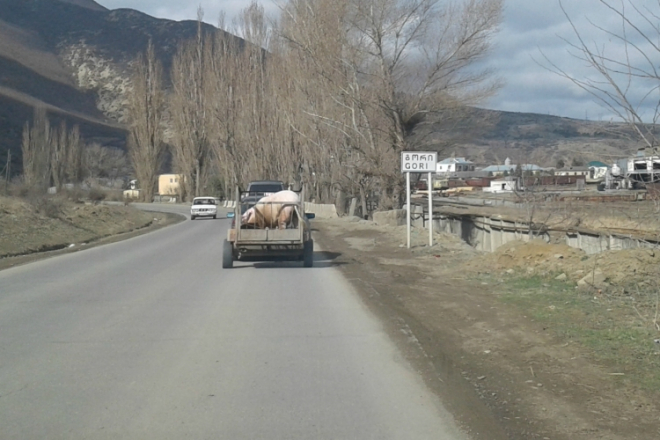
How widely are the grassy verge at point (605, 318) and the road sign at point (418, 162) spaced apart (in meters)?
7.83

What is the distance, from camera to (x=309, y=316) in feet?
35.2

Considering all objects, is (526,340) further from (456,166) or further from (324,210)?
(456,166)

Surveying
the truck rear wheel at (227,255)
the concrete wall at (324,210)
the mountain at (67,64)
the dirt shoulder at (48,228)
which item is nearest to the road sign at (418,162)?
the truck rear wheel at (227,255)

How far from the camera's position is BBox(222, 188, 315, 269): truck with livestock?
1681cm

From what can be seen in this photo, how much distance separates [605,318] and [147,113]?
2918 inches

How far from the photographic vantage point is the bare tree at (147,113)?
7819 centimetres

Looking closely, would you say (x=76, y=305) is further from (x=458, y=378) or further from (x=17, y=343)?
(x=458, y=378)

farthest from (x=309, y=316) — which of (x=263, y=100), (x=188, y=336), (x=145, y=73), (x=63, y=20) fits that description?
(x=63, y=20)

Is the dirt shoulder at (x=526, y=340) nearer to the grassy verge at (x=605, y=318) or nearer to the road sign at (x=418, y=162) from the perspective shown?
the grassy verge at (x=605, y=318)

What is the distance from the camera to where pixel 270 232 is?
55.3 feet

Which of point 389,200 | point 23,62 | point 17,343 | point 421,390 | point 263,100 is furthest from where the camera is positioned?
point 23,62

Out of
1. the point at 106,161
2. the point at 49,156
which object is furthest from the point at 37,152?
→ the point at 106,161

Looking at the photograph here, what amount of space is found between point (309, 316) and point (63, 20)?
197030 mm

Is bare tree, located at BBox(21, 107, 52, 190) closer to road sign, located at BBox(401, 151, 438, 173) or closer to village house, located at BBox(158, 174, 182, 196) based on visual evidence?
road sign, located at BBox(401, 151, 438, 173)
